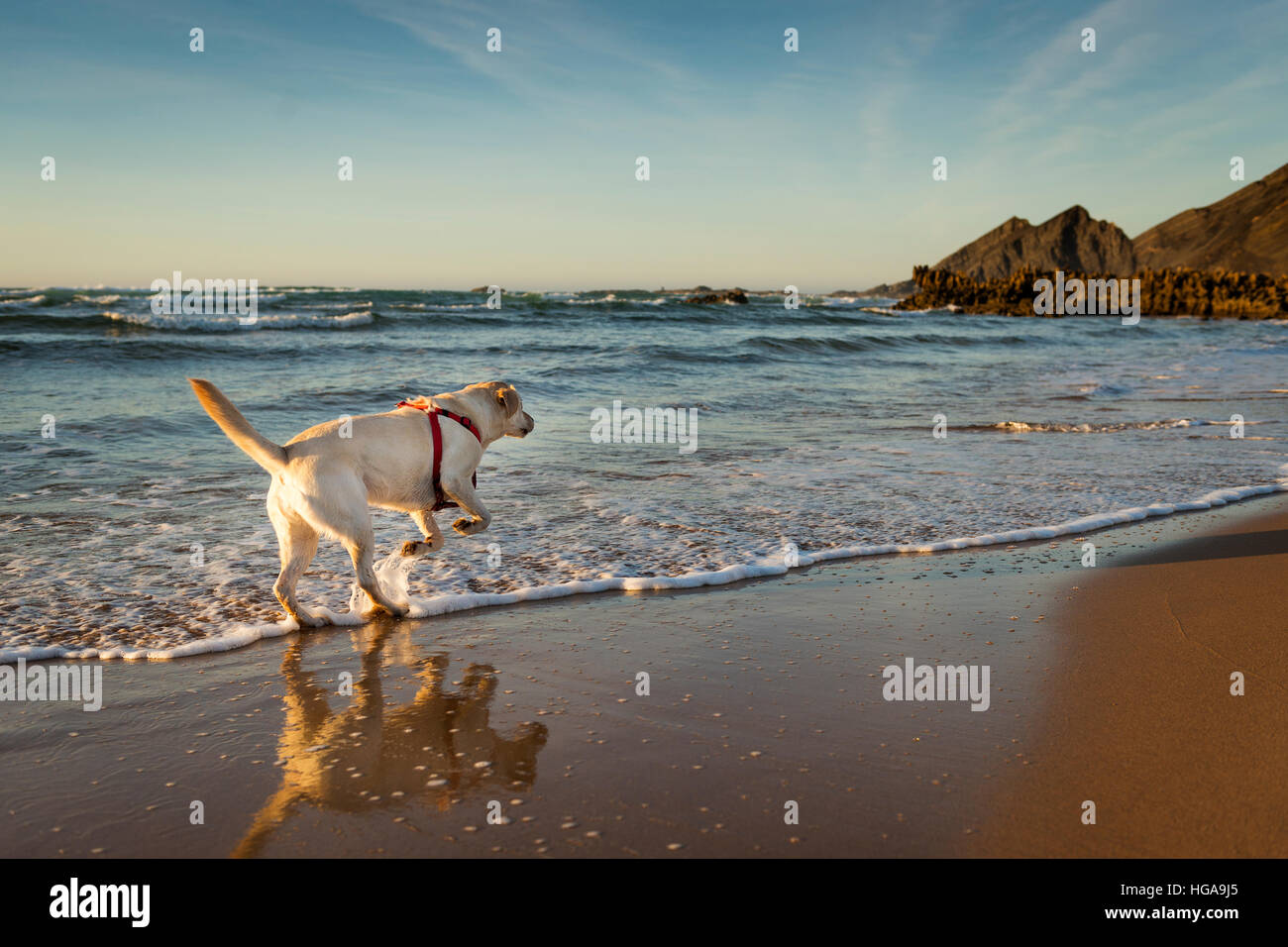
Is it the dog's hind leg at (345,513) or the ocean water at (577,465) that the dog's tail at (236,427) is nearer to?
the dog's hind leg at (345,513)

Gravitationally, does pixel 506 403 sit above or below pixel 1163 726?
above

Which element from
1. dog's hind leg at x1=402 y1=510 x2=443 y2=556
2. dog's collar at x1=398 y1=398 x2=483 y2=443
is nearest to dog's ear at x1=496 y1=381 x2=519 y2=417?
dog's collar at x1=398 y1=398 x2=483 y2=443

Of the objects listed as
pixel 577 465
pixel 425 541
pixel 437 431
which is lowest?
pixel 425 541

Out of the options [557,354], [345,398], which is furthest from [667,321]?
[345,398]

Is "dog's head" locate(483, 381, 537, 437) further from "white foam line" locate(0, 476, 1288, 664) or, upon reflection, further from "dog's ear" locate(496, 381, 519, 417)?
"white foam line" locate(0, 476, 1288, 664)

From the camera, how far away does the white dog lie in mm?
4336

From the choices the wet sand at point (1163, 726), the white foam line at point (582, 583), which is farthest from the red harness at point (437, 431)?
the wet sand at point (1163, 726)

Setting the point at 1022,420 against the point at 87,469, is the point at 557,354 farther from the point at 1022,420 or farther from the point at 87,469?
the point at 87,469

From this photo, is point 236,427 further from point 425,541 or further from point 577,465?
point 577,465

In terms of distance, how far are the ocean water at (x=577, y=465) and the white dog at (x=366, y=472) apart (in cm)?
40

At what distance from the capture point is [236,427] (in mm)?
4215

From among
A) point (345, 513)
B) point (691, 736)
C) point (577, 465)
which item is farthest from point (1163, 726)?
point (577, 465)

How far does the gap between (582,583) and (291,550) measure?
5.56 feet
